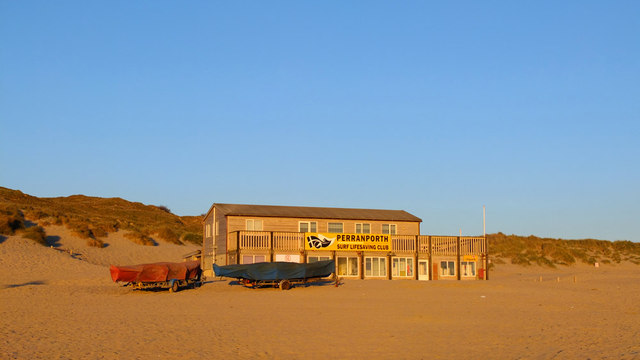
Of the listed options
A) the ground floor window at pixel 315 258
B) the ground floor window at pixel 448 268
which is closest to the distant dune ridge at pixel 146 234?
the ground floor window at pixel 448 268

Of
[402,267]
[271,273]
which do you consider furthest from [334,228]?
[271,273]

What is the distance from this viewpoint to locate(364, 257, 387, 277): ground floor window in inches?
1593

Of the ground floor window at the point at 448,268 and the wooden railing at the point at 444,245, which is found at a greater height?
the wooden railing at the point at 444,245

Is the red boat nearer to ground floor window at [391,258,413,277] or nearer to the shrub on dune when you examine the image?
ground floor window at [391,258,413,277]

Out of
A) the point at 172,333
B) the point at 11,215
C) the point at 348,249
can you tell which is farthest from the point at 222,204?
the point at 172,333

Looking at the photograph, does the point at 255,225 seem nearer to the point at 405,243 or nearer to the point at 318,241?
the point at 318,241

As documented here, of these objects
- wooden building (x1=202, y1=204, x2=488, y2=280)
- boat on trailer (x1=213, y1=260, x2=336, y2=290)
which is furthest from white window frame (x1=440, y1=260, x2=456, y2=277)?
boat on trailer (x1=213, y1=260, x2=336, y2=290)

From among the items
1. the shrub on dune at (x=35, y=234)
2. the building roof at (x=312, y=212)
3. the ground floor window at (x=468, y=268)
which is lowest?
the ground floor window at (x=468, y=268)

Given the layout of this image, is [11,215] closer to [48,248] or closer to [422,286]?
[48,248]

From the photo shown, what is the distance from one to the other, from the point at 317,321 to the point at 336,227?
20.9 meters

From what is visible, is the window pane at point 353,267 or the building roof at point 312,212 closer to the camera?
the window pane at point 353,267

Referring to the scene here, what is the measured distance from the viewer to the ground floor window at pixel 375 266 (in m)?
40.5

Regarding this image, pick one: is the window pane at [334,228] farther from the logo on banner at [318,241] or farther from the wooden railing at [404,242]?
the wooden railing at [404,242]

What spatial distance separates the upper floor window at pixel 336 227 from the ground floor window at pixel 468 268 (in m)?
8.51
